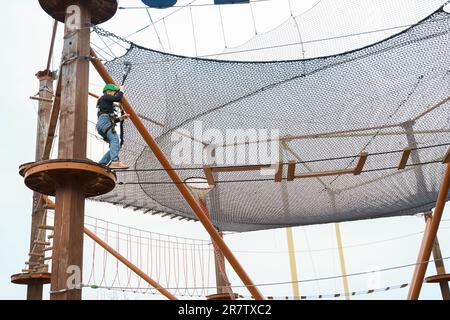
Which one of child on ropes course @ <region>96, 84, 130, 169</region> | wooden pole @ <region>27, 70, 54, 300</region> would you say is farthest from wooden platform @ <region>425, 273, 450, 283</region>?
child on ropes course @ <region>96, 84, 130, 169</region>

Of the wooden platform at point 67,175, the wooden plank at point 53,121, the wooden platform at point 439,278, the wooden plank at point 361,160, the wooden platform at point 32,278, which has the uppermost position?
the wooden plank at point 53,121

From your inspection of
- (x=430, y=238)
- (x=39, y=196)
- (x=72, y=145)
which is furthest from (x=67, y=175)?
(x=430, y=238)

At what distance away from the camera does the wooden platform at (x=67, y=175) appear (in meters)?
4.28

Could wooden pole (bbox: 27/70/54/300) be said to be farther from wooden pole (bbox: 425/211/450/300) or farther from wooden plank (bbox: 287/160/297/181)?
wooden pole (bbox: 425/211/450/300)

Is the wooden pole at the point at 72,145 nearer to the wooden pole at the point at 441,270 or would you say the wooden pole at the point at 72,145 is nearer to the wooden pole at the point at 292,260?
the wooden pole at the point at 441,270

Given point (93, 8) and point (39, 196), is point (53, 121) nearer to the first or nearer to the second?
point (93, 8)

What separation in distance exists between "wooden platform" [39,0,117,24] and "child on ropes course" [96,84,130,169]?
69 centimetres

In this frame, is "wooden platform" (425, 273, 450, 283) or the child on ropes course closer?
the child on ropes course

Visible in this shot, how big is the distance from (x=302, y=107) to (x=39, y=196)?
463cm

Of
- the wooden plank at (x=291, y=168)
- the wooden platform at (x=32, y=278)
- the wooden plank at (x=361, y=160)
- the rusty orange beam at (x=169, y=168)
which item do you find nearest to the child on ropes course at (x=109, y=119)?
the rusty orange beam at (x=169, y=168)

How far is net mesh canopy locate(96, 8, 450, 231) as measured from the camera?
7578 mm

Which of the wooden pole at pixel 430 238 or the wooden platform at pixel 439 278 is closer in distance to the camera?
the wooden pole at pixel 430 238

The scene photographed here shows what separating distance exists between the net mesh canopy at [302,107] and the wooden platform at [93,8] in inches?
89.6
